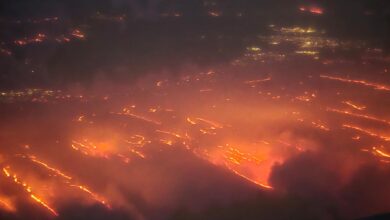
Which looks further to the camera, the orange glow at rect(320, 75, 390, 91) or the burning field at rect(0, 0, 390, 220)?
the orange glow at rect(320, 75, 390, 91)

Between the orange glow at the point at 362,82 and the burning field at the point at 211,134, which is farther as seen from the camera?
the orange glow at the point at 362,82

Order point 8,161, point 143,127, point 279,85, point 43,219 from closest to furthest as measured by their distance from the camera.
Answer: point 43,219, point 8,161, point 143,127, point 279,85

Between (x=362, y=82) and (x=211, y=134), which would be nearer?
(x=211, y=134)

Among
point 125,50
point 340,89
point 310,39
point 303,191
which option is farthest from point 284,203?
point 125,50

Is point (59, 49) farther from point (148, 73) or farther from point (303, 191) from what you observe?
point (303, 191)

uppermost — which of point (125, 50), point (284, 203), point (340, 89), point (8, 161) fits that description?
point (125, 50)

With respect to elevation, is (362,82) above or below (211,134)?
above

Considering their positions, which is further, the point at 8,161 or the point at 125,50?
the point at 125,50

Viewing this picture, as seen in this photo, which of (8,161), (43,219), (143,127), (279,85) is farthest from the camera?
(279,85)
